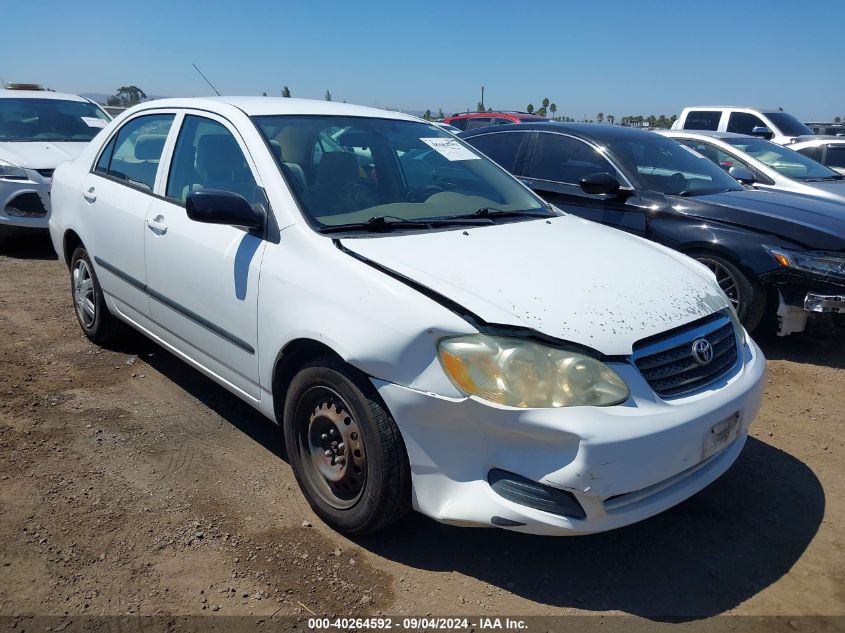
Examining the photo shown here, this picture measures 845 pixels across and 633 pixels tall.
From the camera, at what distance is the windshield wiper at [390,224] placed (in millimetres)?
3018

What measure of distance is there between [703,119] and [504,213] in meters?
11.6

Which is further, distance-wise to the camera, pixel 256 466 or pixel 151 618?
pixel 256 466

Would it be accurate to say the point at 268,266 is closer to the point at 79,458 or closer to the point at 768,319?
the point at 79,458

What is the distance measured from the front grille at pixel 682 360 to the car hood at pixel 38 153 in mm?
7157

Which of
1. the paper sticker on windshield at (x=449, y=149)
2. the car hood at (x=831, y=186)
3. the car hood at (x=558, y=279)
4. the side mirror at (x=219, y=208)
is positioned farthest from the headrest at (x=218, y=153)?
the car hood at (x=831, y=186)

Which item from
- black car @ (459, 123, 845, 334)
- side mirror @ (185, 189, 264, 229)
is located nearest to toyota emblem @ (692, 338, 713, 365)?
side mirror @ (185, 189, 264, 229)

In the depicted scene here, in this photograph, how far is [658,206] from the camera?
553cm

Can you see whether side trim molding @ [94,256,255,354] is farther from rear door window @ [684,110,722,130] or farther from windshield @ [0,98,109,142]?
rear door window @ [684,110,722,130]

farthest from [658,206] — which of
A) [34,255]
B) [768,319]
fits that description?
[34,255]

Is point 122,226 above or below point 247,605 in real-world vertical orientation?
above

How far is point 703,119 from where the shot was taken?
44.2 feet

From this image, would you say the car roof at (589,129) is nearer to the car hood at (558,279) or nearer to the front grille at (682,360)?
the car hood at (558,279)

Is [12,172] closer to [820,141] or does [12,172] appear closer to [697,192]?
[697,192]

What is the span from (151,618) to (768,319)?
483 cm
